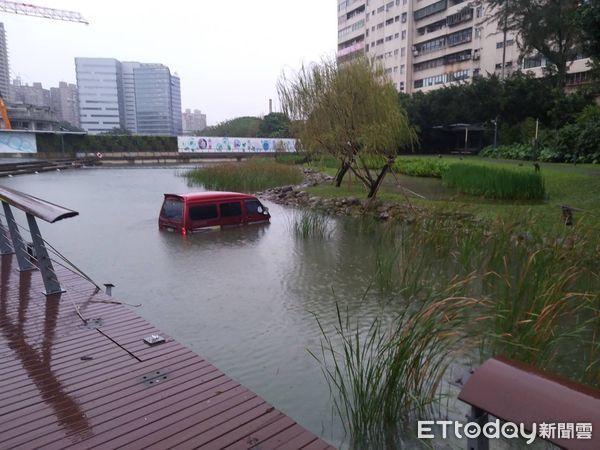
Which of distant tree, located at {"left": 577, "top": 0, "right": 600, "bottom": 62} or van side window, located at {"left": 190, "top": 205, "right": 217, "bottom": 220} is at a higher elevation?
distant tree, located at {"left": 577, "top": 0, "right": 600, "bottom": 62}

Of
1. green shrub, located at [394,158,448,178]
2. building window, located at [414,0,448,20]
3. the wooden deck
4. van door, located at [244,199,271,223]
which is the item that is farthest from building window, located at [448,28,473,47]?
the wooden deck

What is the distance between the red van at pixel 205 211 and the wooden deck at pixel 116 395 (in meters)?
6.21

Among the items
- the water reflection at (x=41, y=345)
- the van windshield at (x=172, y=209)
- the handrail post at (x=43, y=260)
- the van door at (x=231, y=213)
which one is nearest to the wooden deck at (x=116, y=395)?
the water reflection at (x=41, y=345)

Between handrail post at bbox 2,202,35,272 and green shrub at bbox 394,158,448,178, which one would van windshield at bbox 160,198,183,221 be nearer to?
handrail post at bbox 2,202,35,272

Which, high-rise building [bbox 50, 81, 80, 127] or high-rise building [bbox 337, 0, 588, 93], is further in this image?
high-rise building [bbox 50, 81, 80, 127]

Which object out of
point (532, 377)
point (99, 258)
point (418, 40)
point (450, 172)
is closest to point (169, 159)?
point (418, 40)

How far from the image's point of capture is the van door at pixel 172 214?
11.1m

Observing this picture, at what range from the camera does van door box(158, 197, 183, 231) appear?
11145mm

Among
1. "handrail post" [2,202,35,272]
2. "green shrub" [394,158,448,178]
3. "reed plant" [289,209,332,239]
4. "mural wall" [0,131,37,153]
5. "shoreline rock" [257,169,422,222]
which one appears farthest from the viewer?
"mural wall" [0,131,37,153]

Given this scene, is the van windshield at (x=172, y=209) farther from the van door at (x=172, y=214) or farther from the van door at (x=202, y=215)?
the van door at (x=202, y=215)

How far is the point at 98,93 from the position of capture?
11881 cm

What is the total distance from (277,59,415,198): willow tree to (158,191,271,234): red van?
195 inches

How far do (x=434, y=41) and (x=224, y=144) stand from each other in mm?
29337

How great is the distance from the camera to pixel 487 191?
13.6m
